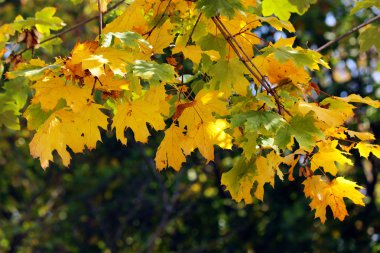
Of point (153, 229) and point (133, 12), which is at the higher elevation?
point (133, 12)

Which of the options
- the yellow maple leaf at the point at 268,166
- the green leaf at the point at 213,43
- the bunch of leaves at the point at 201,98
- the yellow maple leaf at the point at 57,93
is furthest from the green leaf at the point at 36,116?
the yellow maple leaf at the point at 268,166

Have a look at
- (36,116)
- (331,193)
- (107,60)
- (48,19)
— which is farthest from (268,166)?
(48,19)

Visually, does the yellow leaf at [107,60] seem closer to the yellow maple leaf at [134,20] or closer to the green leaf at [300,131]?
the yellow maple leaf at [134,20]

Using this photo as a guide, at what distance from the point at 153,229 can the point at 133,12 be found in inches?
184

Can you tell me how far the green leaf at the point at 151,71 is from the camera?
1695 mm

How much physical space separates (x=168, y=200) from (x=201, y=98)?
4.36 meters

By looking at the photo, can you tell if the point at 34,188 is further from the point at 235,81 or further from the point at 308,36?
the point at 235,81

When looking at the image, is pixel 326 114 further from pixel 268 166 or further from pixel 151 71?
pixel 151 71

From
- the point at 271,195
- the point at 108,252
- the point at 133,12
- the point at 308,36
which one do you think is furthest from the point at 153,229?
the point at 133,12

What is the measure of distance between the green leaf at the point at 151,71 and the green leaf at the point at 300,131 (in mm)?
348

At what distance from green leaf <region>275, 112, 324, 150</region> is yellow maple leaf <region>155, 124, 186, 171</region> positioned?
0.33m

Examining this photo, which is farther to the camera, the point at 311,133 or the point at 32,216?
→ the point at 32,216

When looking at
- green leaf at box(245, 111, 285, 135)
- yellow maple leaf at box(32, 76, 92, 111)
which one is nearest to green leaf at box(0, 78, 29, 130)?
yellow maple leaf at box(32, 76, 92, 111)

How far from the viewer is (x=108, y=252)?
7.13m
